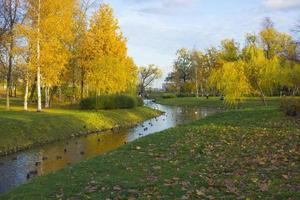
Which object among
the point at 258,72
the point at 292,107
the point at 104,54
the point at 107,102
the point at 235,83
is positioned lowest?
the point at 107,102

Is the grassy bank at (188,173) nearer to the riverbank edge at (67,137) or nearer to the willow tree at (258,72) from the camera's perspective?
the riverbank edge at (67,137)

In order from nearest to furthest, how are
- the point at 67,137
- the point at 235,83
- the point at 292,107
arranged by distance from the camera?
the point at 292,107 → the point at 67,137 → the point at 235,83

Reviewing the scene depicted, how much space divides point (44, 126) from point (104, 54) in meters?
19.6

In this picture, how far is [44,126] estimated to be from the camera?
26422 millimetres

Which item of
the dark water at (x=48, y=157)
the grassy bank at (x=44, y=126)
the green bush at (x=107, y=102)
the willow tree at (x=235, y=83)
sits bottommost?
the dark water at (x=48, y=157)

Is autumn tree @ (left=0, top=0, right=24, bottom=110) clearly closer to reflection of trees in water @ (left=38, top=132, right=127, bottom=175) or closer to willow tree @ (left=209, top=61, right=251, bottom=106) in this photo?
reflection of trees in water @ (left=38, top=132, right=127, bottom=175)

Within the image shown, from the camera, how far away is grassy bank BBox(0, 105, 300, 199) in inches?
360

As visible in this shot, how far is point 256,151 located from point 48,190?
23.5 feet

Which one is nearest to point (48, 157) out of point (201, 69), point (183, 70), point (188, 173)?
point (188, 173)

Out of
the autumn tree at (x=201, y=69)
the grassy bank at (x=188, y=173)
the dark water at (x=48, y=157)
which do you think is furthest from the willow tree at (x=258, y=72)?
the autumn tree at (x=201, y=69)

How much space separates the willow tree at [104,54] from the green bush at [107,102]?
5.23 feet

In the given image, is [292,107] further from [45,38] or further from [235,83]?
[45,38]

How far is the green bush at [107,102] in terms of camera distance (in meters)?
40.5

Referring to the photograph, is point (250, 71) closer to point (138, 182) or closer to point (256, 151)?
point (256, 151)
